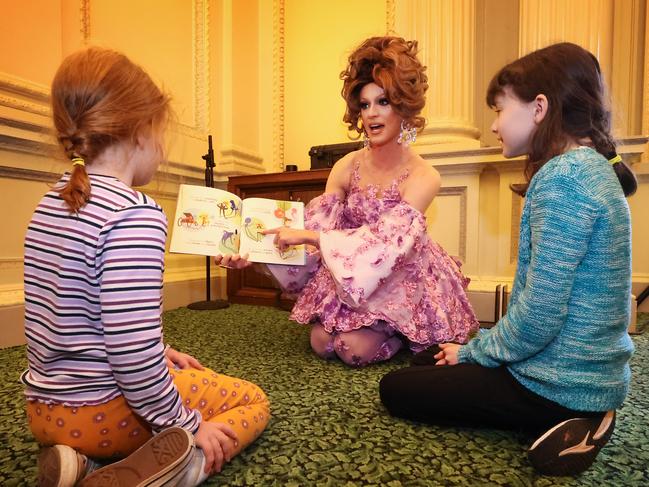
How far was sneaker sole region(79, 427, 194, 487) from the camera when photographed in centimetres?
61

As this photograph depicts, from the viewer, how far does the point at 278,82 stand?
326 centimetres

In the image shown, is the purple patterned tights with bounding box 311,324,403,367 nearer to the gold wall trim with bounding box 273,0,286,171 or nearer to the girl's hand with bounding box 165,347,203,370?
the girl's hand with bounding box 165,347,203,370

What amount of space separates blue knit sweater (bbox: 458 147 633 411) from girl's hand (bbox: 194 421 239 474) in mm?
549

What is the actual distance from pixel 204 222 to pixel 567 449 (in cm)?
96

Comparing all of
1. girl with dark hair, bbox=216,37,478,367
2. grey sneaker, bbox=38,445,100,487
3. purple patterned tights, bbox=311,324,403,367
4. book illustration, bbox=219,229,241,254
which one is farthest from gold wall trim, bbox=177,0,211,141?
grey sneaker, bbox=38,445,100,487

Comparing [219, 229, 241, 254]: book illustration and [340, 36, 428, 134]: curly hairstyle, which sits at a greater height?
[340, 36, 428, 134]: curly hairstyle

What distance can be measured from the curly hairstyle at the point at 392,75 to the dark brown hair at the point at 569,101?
2.17 ft

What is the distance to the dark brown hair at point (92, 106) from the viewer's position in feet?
2.12

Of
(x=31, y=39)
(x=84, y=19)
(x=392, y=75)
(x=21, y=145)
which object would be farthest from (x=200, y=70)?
(x=392, y=75)

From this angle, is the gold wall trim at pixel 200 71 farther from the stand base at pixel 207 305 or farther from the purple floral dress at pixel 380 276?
the purple floral dress at pixel 380 276

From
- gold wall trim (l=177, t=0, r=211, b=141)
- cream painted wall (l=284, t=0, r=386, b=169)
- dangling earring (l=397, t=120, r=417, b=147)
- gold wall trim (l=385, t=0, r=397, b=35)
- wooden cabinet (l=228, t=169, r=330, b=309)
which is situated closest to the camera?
dangling earring (l=397, t=120, r=417, b=147)

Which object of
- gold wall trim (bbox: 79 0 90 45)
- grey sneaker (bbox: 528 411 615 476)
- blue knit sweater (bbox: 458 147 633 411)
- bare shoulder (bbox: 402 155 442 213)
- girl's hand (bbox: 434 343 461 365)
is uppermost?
gold wall trim (bbox: 79 0 90 45)

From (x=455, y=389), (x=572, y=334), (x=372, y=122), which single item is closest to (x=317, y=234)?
(x=372, y=122)

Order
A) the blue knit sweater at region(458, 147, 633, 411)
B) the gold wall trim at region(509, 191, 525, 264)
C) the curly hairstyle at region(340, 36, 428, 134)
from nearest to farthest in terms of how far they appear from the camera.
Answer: the blue knit sweater at region(458, 147, 633, 411) < the curly hairstyle at region(340, 36, 428, 134) < the gold wall trim at region(509, 191, 525, 264)
